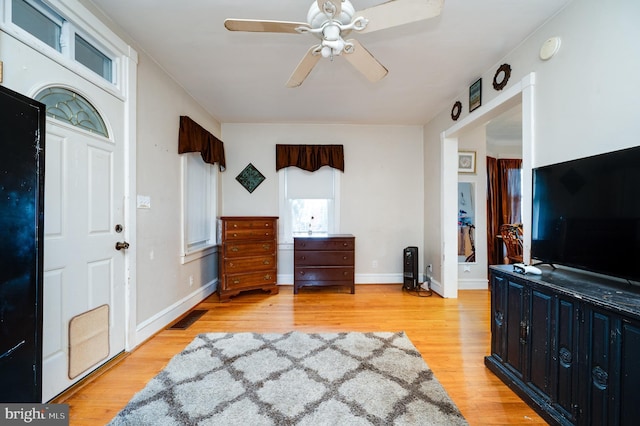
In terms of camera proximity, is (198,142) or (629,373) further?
(198,142)

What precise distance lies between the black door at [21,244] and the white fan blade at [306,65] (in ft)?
4.67

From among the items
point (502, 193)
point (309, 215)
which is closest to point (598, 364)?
point (309, 215)

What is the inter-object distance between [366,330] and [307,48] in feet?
9.01

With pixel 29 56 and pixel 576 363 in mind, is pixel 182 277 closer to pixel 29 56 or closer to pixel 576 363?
pixel 29 56

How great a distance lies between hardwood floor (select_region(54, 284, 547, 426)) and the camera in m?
1.57

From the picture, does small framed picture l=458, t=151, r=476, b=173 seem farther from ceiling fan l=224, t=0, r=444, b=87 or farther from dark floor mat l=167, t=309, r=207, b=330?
dark floor mat l=167, t=309, r=207, b=330

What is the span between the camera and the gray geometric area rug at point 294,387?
145 centimetres

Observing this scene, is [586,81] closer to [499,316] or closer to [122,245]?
[499,316]

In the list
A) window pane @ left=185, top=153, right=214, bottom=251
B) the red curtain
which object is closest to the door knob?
window pane @ left=185, top=153, right=214, bottom=251

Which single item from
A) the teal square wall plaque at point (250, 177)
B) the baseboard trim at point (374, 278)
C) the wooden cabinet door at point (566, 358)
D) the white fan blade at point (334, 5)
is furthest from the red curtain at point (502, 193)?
the white fan blade at point (334, 5)

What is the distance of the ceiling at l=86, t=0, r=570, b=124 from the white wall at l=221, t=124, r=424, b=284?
632 millimetres

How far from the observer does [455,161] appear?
3578 millimetres

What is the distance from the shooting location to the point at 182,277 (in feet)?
9.81

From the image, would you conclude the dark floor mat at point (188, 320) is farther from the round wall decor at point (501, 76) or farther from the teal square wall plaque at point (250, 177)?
the round wall decor at point (501, 76)
